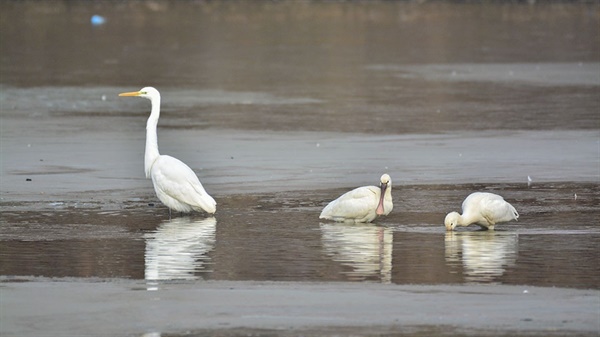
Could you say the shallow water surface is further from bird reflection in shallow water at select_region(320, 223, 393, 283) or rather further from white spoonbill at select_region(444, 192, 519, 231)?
white spoonbill at select_region(444, 192, 519, 231)

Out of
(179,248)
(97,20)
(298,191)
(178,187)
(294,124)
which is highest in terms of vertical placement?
(97,20)

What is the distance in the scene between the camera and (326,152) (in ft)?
64.9

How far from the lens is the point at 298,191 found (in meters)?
16.2

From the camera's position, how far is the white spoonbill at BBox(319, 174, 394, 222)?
13945mm

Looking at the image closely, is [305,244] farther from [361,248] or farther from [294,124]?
[294,124]

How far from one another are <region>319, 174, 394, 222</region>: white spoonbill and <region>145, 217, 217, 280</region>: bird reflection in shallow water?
44.3 inches

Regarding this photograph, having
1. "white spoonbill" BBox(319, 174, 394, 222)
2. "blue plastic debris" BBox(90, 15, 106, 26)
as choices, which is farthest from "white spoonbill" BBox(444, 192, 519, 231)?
"blue plastic debris" BBox(90, 15, 106, 26)

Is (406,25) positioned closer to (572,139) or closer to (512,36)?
(512,36)

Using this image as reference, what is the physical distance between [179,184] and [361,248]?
2.55m

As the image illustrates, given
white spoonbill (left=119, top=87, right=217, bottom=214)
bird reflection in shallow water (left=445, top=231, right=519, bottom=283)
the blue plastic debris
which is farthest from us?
the blue plastic debris

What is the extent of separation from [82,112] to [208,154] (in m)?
6.34

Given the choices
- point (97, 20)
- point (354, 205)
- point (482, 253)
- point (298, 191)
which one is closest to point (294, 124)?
point (298, 191)

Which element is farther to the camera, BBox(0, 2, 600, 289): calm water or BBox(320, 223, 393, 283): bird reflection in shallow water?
BBox(0, 2, 600, 289): calm water

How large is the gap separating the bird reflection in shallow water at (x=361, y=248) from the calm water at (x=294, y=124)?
3cm
